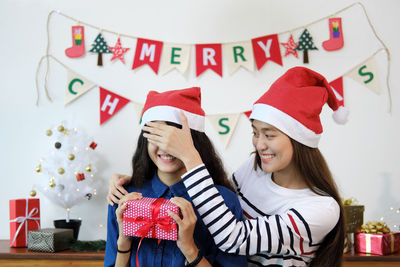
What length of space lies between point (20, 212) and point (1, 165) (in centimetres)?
49

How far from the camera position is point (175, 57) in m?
2.40

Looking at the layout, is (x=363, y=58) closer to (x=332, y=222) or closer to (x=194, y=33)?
(x=194, y=33)

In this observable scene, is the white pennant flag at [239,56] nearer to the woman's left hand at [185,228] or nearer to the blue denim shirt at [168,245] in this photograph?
the blue denim shirt at [168,245]

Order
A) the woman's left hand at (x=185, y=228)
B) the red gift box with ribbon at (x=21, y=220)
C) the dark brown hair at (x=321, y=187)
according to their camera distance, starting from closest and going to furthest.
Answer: the woman's left hand at (x=185, y=228), the dark brown hair at (x=321, y=187), the red gift box with ribbon at (x=21, y=220)

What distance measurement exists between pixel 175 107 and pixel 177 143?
0.16m

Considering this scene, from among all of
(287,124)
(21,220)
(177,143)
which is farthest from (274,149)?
(21,220)

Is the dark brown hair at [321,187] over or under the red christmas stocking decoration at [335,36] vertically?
under

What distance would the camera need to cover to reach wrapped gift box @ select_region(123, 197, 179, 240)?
41.4 inches

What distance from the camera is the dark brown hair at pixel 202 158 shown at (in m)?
1.31

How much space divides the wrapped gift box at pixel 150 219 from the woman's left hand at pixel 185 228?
0.01 m

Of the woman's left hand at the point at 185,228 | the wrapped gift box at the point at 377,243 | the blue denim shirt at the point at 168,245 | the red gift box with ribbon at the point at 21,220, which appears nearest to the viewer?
the woman's left hand at the point at 185,228

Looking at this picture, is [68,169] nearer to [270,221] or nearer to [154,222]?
[154,222]

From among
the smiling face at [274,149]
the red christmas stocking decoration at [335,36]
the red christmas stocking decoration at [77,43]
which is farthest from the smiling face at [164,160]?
the red christmas stocking decoration at [335,36]

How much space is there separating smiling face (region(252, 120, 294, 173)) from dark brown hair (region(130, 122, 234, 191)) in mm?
176
